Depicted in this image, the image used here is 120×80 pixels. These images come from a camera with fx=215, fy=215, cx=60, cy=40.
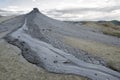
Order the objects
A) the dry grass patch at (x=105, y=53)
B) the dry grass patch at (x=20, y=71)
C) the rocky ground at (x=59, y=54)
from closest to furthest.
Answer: the dry grass patch at (x=20, y=71) < the rocky ground at (x=59, y=54) < the dry grass patch at (x=105, y=53)

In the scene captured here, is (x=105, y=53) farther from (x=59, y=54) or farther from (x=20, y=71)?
(x=20, y=71)

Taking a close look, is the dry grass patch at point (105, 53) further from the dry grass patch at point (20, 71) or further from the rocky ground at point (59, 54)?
the dry grass patch at point (20, 71)

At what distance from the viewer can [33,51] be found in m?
18.2

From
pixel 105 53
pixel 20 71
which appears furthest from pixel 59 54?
pixel 105 53

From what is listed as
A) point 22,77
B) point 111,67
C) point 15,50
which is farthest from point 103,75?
point 15,50

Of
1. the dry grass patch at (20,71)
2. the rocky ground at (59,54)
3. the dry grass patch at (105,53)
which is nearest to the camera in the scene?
the dry grass patch at (20,71)

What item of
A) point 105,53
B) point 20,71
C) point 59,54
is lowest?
point 20,71

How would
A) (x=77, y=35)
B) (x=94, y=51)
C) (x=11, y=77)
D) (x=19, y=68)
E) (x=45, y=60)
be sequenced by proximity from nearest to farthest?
(x=11, y=77), (x=19, y=68), (x=45, y=60), (x=94, y=51), (x=77, y=35)

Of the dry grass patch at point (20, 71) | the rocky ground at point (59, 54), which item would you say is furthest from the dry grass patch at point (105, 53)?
the dry grass patch at point (20, 71)

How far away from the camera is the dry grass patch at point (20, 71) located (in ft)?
45.7

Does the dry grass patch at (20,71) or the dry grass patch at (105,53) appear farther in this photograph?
the dry grass patch at (105,53)

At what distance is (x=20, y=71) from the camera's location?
47.8ft

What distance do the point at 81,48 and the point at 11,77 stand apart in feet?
29.4

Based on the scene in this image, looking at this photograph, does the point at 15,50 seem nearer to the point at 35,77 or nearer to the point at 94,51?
the point at 35,77
